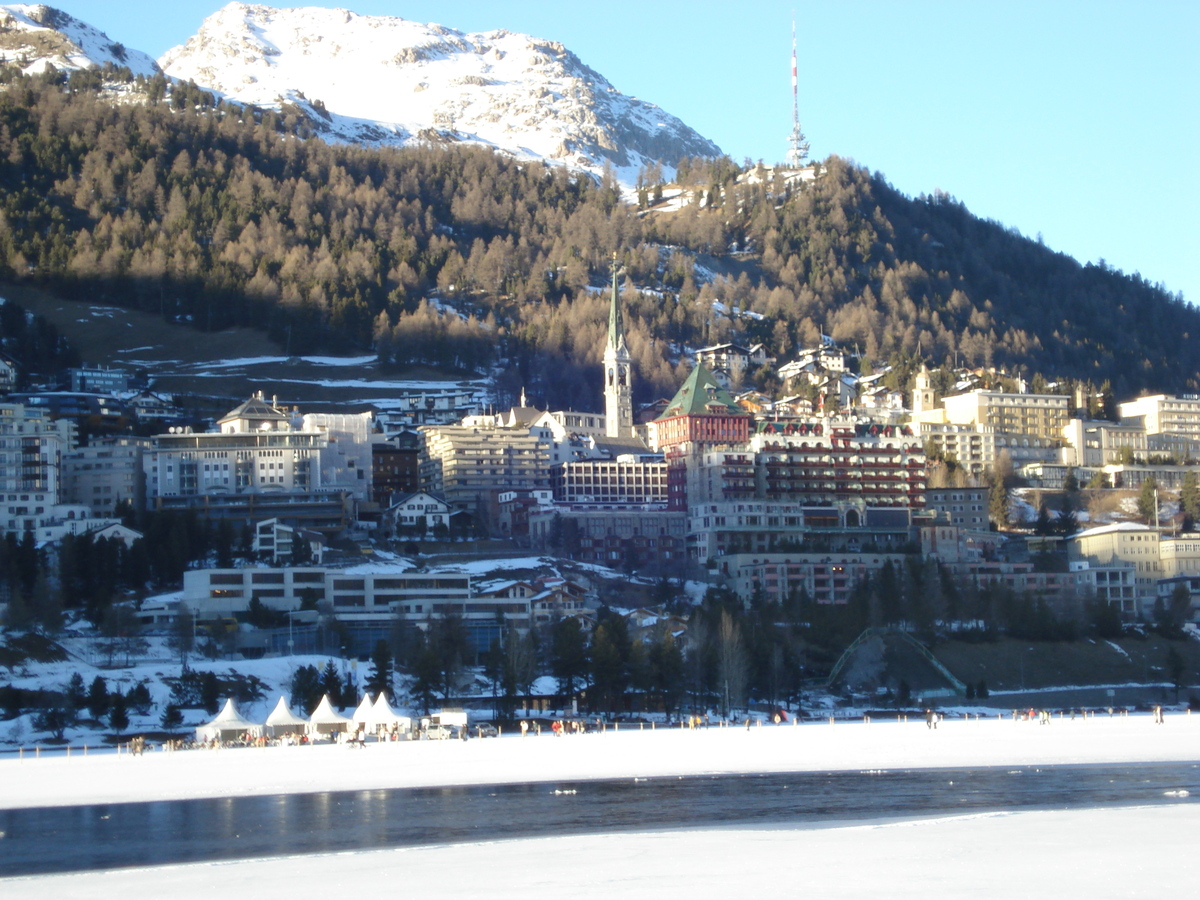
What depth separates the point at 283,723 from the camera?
78.9 m

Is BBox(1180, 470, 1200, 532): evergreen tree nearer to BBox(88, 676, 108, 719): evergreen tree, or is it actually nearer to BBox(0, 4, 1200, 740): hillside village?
BBox(0, 4, 1200, 740): hillside village

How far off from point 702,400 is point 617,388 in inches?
931

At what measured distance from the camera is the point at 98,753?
76812 mm

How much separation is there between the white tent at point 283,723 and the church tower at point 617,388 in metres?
98.8

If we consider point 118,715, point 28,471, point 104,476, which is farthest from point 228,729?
point 104,476

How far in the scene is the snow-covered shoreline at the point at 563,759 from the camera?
57.9 m

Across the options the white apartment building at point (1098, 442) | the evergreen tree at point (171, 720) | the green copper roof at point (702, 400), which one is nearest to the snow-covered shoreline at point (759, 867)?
the evergreen tree at point (171, 720)

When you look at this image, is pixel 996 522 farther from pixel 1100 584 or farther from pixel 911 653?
pixel 911 653

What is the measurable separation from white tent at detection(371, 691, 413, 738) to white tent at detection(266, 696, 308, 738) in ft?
12.9

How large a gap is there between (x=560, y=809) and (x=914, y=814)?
10452 millimetres

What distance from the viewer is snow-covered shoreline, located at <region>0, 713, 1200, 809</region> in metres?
57.9

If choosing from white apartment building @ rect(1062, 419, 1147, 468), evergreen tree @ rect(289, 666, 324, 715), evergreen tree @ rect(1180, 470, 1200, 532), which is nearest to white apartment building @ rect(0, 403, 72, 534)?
evergreen tree @ rect(289, 666, 324, 715)

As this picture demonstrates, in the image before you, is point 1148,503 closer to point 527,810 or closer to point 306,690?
point 306,690

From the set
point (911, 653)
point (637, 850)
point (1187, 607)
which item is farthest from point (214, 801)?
point (1187, 607)
